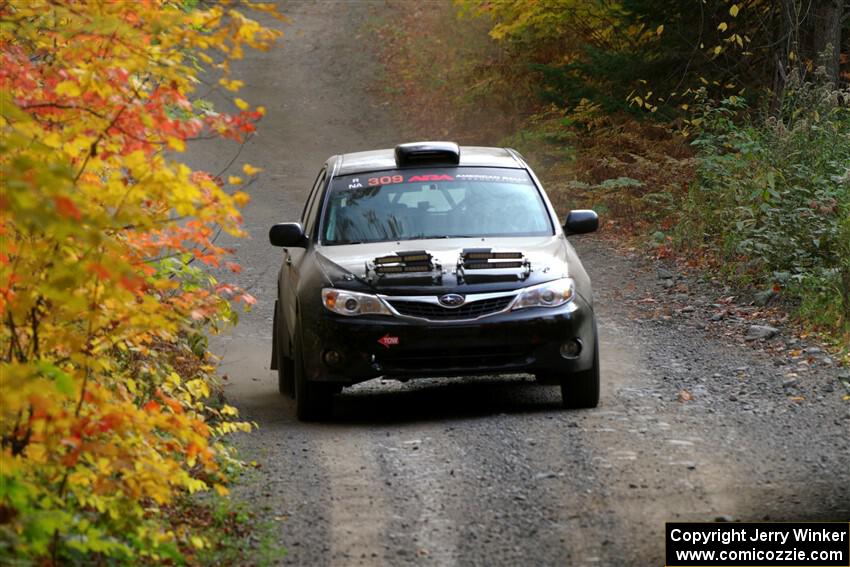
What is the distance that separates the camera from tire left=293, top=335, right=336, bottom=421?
9.33 metres

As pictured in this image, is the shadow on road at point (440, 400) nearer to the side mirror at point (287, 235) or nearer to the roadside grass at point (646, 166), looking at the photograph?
the side mirror at point (287, 235)

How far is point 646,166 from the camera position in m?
20.6

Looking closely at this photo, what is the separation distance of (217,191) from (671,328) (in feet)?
26.8

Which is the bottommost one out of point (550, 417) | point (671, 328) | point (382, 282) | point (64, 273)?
point (671, 328)

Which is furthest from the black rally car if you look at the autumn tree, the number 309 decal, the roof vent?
the autumn tree

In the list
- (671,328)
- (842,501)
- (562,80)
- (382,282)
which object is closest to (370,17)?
(562,80)

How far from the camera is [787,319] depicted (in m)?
12.6

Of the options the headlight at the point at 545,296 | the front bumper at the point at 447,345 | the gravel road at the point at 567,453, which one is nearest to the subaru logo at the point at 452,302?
the front bumper at the point at 447,345

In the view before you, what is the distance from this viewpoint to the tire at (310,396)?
30.6 ft

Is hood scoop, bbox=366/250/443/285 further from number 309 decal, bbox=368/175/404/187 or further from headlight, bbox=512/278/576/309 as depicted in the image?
number 309 decal, bbox=368/175/404/187

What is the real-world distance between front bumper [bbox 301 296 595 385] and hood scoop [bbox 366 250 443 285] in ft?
0.89

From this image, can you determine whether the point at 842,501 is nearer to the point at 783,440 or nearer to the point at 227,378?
the point at 783,440

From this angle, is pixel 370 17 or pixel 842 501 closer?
pixel 842 501

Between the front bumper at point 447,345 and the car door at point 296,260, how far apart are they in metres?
0.60
